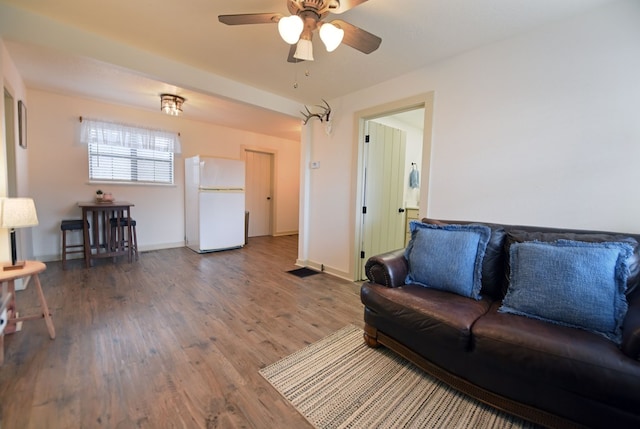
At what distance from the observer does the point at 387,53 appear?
238 cm

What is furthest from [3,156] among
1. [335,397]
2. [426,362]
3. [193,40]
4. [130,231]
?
[426,362]

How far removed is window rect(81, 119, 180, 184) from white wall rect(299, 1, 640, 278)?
4.13 metres

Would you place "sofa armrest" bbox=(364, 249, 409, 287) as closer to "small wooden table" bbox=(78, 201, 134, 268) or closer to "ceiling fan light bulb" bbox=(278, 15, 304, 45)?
"ceiling fan light bulb" bbox=(278, 15, 304, 45)

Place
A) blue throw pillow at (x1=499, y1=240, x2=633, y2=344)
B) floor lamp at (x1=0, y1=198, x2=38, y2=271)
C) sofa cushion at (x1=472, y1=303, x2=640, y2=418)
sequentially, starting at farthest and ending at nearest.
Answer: floor lamp at (x1=0, y1=198, x2=38, y2=271) → blue throw pillow at (x1=499, y1=240, x2=633, y2=344) → sofa cushion at (x1=472, y1=303, x2=640, y2=418)

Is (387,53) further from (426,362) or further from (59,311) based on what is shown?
(59,311)

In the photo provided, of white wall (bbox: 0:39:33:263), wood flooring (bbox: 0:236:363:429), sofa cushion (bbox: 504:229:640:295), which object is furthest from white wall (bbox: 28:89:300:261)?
sofa cushion (bbox: 504:229:640:295)

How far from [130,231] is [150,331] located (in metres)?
2.56

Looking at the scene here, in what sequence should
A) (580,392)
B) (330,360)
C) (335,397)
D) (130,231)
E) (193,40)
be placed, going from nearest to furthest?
(580,392), (335,397), (330,360), (193,40), (130,231)

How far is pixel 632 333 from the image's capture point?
1.11 meters

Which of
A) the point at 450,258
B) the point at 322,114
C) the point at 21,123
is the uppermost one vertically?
the point at 322,114

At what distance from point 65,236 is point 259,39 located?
3.84m

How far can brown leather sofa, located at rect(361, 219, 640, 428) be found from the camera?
1089 millimetres

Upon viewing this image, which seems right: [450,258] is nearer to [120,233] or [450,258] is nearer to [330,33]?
[330,33]

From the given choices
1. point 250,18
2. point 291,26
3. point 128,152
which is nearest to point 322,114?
point 250,18
